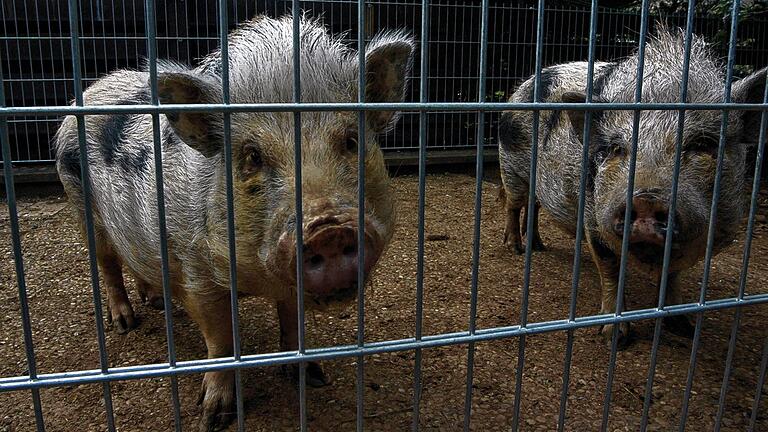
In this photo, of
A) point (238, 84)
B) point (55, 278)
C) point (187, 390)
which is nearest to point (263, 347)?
point (187, 390)

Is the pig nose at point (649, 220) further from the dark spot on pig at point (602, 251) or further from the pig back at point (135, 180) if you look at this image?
the pig back at point (135, 180)

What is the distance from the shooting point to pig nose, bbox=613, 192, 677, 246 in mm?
2832

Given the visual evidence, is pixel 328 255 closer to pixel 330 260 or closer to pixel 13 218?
pixel 330 260

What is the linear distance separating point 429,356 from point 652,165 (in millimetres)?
1618

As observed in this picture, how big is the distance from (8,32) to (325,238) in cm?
802

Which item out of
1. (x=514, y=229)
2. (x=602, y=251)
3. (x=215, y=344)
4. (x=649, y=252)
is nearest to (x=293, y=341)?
(x=215, y=344)

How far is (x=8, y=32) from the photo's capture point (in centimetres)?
796

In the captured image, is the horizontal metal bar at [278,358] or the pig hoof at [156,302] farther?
the pig hoof at [156,302]

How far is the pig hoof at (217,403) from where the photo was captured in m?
2.86

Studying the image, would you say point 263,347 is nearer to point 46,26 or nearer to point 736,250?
point 736,250

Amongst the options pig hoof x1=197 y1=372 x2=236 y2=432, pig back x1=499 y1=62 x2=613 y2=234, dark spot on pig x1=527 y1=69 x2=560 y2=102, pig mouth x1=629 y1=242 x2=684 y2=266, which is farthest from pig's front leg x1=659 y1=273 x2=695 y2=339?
pig hoof x1=197 y1=372 x2=236 y2=432

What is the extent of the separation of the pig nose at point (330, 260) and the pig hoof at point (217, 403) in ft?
3.75

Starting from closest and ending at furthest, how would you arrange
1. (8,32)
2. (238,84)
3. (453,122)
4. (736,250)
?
1. (238,84)
2. (736,250)
3. (8,32)
4. (453,122)

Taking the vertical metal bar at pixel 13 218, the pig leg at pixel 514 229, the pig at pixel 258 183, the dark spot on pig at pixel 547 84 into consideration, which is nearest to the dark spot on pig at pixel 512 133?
the dark spot on pig at pixel 547 84
